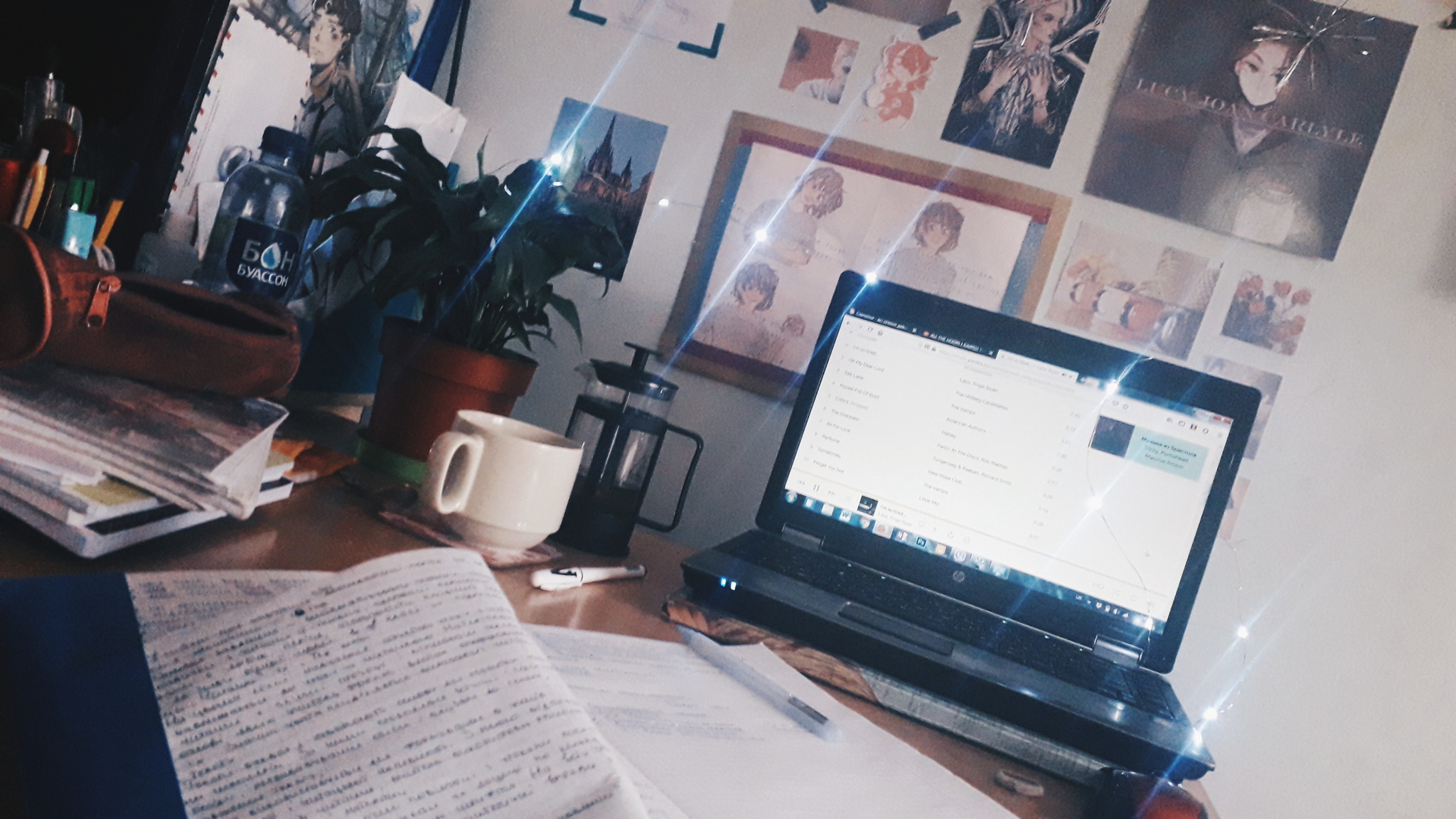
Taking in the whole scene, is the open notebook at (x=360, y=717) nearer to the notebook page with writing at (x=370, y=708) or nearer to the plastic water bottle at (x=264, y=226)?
the notebook page with writing at (x=370, y=708)

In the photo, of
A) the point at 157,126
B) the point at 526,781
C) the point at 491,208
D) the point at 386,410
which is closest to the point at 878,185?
the point at 491,208

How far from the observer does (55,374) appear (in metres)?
0.45

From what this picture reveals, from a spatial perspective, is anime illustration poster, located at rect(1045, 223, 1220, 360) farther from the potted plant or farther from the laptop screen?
the potted plant

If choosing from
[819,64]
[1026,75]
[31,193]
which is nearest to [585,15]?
[819,64]

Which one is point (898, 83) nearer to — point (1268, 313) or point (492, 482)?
point (1268, 313)

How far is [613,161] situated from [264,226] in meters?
0.41

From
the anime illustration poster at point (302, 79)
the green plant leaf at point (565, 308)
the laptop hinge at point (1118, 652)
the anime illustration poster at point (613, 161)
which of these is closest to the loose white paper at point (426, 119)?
the anime illustration poster at point (302, 79)

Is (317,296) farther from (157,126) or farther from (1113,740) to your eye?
(1113,740)

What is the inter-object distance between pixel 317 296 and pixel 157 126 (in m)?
0.26

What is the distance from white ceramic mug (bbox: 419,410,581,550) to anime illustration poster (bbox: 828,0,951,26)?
663 mm

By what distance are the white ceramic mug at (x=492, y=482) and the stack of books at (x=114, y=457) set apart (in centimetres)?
12

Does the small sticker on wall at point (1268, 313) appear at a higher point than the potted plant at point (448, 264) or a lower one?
higher

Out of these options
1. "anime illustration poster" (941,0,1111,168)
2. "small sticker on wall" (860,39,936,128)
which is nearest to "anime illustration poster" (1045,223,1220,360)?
"anime illustration poster" (941,0,1111,168)

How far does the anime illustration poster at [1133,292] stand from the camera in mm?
916
